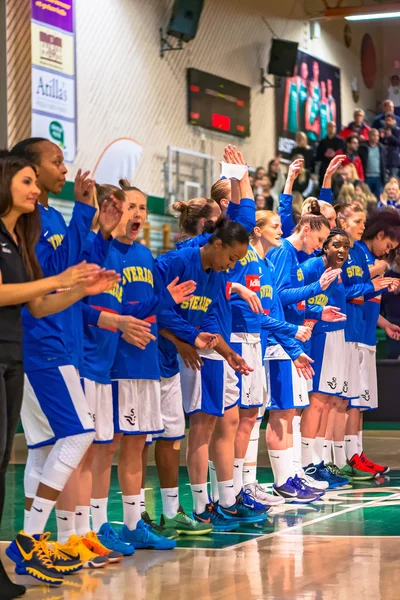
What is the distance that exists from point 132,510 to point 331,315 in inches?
102

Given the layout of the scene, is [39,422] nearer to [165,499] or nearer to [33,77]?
[165,499]

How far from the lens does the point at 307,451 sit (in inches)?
306

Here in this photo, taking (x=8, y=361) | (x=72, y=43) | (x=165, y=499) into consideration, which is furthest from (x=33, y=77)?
(x=8, y=361)

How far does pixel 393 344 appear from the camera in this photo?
460 inches

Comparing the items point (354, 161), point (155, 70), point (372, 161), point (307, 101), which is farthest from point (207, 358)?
point (307, 101)

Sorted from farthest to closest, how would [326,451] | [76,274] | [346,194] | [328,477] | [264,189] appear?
[264,189], [346,194], [326,451], [328,477], [76,274]

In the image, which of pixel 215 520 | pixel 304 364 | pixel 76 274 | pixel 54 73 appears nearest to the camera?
pixel 76 274

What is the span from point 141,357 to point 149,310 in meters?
0.24

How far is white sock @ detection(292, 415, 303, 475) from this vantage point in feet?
24.3

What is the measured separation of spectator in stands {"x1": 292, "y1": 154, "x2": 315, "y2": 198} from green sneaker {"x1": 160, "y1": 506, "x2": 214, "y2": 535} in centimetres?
1209

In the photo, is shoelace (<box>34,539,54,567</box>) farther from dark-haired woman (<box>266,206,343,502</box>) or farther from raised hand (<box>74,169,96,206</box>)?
dark-haired woman (<box>266,206,343,502</box>)

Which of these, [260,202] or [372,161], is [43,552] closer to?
[260,202]

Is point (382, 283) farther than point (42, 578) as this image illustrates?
Yes

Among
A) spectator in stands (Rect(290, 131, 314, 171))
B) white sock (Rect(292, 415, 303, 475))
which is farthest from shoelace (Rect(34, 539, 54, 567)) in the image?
spectator in stands (Rect(290, 131, 314, 171))
